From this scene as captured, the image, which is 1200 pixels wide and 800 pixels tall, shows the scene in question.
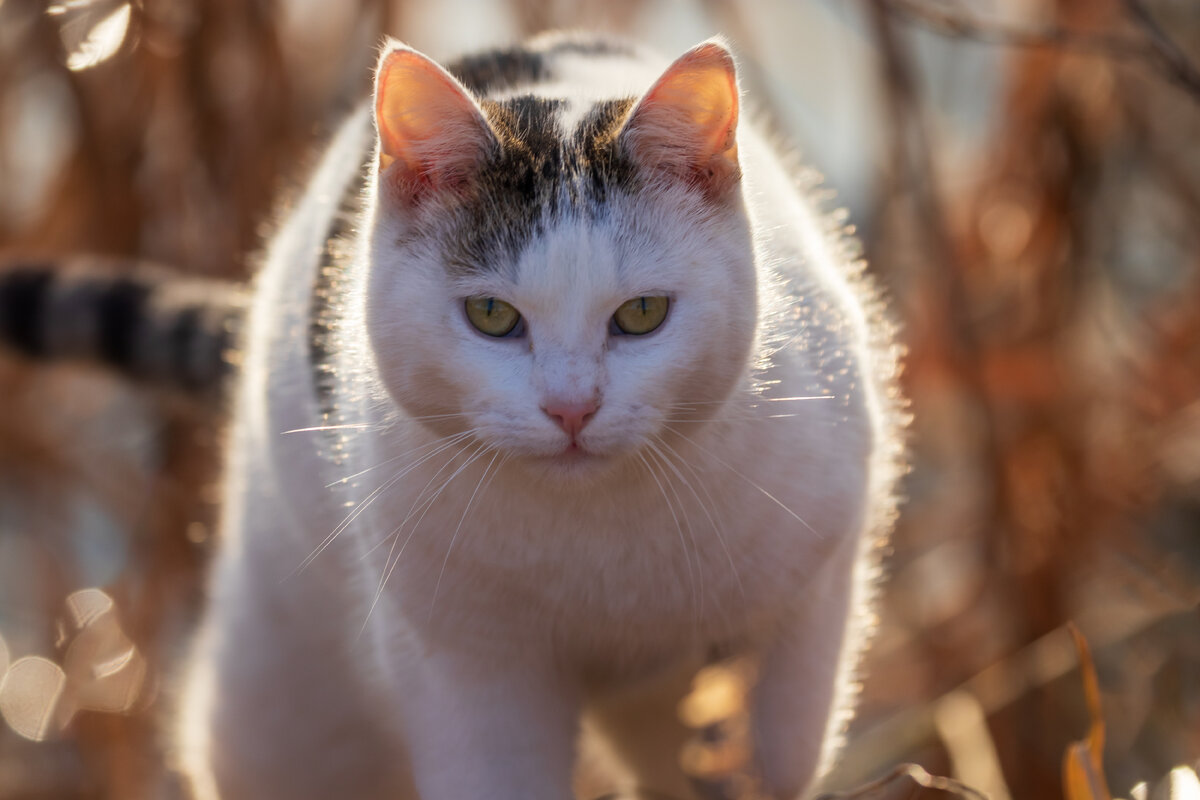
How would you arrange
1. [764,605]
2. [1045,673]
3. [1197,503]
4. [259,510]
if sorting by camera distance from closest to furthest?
[764,605], [259,510], [1045,673], [1197,503]

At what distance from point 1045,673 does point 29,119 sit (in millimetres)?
2412

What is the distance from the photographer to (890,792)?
167cm

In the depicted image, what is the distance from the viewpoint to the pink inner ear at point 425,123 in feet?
3.62

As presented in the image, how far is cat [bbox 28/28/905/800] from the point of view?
1.11 metres

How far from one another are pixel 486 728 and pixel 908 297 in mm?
1863

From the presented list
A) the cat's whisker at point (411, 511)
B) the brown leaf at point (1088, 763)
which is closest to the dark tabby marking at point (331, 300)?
the cat's whisker at point (411, 511)

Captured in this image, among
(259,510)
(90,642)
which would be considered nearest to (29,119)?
(90,642)

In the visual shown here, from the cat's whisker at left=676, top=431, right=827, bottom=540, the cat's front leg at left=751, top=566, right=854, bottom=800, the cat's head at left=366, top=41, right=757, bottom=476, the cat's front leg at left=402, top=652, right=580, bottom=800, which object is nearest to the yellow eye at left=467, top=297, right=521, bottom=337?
the cat's head at left=366, top=41, right=757, bottom=476

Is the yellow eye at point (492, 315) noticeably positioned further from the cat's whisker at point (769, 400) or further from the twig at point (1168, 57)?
the twig at point (1168, 57)

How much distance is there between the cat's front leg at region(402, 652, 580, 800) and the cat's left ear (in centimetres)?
58

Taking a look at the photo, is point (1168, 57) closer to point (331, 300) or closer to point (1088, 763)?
point (1088, 763)

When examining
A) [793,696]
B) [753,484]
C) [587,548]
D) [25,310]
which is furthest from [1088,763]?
[25,310]

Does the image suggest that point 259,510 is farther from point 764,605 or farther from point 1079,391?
point 1079,391

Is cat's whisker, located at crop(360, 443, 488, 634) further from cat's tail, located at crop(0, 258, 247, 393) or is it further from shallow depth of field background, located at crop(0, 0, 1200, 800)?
shallow depth of field background, located at crop(0, 0, 1200, 800)
